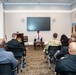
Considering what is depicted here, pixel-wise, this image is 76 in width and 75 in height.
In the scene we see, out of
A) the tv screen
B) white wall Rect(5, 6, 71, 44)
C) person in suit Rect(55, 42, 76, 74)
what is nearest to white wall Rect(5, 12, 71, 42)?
white wall Rect(5, 6, 71, 44)

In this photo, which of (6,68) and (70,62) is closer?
(70,62)

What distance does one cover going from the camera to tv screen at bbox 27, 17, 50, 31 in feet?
35.3

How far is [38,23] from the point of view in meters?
10.7

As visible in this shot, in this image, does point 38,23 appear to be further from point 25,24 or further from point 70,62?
point 70,62

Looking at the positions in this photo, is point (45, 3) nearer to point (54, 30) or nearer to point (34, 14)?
point (34, 14)

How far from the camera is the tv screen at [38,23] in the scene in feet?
35.3

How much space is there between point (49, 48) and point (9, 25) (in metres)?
6.63

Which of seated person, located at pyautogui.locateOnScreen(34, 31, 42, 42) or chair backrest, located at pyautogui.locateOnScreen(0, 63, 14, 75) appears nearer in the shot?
chair backrest, located at pyautogui.locateOnScreen(0, 63, 14, 75)

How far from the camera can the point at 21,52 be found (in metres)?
4.79

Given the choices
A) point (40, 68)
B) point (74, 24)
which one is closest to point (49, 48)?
point (40, 68)

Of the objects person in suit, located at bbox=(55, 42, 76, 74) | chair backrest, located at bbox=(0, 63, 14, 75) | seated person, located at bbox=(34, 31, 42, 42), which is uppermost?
seated person, located at bbox=(34, 31, 42, 42)

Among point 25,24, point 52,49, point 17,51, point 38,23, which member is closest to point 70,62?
point 52,49

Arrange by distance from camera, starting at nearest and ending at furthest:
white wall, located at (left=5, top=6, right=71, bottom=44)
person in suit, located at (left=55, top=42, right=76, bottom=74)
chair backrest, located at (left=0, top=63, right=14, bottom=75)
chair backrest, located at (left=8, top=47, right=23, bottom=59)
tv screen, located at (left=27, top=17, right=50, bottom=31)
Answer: person in suit, located at (left=55, top=42, right=76, bottom=74) < chair backrest, located at (left=0, top=63, right=14, bottom=75) < chair backrest, located at (left=8, top=47, right=23, bottom=59) < tv screen, located at (left=27, top=17, right=50, bottom=31) < white wall, located at (left=5, top=6, right=71, bottom=44)

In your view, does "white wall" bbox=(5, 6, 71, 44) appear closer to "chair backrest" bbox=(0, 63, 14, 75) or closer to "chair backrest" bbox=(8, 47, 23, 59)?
"chair backrest" bbox=(8, 47, 23, 59)
